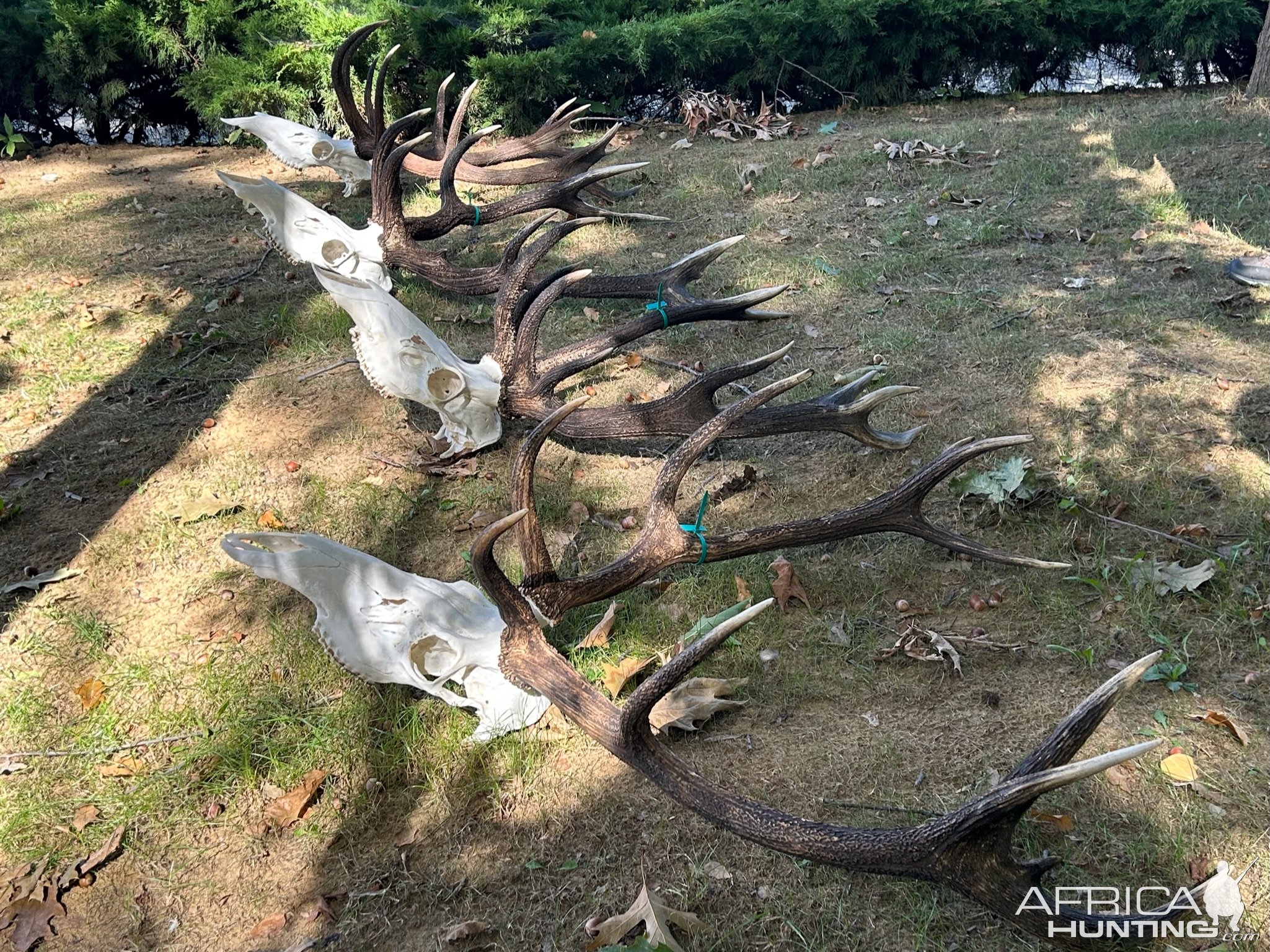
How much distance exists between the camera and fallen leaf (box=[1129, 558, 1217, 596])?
2.97 metres

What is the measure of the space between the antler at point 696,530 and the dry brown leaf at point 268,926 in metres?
1.01

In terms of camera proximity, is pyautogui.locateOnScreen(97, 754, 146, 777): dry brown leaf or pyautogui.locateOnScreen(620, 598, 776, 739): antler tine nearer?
pyautogui.locateOnScreen(620, 598, 776, 739): antler tine

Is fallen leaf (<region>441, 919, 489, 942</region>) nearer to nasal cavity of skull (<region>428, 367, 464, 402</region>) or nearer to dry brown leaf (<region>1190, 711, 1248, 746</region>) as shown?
dry brown leaf (<region>1190, 711, 1248, 746</region>)

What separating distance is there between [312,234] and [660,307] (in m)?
1.98

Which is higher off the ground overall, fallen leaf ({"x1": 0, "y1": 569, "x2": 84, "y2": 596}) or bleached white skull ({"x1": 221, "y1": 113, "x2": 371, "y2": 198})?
bleached white skull ({"x1": 221, "y1": 113, "x2": 371, "y2": 198})

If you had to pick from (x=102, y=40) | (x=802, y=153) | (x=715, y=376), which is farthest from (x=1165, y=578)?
(x=102, y=40)

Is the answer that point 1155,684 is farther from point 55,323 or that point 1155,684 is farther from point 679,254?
point 55,323

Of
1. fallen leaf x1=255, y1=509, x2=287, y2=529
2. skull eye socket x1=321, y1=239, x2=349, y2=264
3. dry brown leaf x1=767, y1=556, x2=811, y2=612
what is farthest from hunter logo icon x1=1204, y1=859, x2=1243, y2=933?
skull eye socket x1=321, y1=239, x2=349, y2=264

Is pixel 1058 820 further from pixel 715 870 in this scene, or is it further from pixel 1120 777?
pixel 715 870

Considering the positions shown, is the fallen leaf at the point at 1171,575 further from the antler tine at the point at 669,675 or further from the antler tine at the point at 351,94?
the antler tine at the point at 351,94

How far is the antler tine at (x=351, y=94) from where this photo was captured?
5.67 metres

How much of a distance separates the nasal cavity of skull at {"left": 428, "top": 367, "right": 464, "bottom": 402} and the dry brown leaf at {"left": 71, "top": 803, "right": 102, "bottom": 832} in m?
1.87

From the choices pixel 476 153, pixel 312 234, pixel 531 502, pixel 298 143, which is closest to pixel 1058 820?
pixel 531 502

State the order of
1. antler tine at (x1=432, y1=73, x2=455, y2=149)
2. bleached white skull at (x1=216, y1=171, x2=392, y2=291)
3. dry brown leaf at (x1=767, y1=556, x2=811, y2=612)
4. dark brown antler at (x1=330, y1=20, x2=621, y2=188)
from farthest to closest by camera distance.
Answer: antler tine at (x1=432, y1=73, x2=455, y2=149) < dark brown antler at (x1=330, y1=20, x2=621, y2=188) < bleached white skull at (x1=216, y1=171, x2=392, y2=291) < dry brown leaf at (x1=767, y1=556, x2=811, y2=612)
